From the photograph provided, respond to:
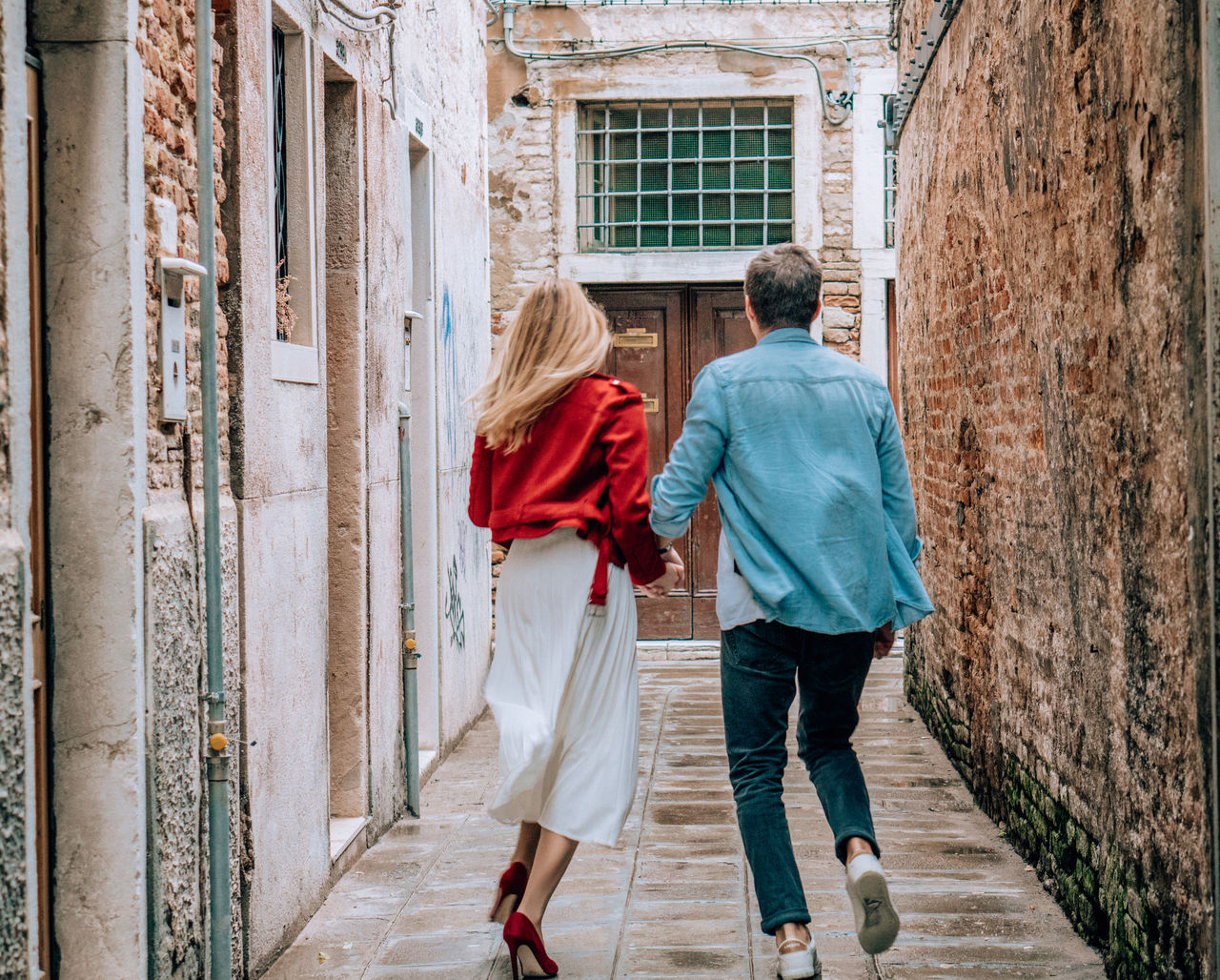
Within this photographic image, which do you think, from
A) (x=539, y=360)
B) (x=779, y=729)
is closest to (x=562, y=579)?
(x=539, y=360)

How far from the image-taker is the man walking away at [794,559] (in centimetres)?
375

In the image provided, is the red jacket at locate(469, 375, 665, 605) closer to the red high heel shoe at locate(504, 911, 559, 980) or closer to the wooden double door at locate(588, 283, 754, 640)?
the red high heel shoe at locate(504, 911, 559, 980)

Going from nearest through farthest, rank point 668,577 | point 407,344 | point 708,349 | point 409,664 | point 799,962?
1. point 799,962
2. point 668,577
3. point 409,664
4. point 407,344
5. point 708,349

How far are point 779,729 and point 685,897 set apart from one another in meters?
1.15

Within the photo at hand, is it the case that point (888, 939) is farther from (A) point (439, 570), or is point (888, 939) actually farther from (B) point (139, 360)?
(A) point (439, 570)

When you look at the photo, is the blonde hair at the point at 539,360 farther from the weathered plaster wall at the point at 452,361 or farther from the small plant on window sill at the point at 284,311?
the weathered plaster wall at the point at 452,361

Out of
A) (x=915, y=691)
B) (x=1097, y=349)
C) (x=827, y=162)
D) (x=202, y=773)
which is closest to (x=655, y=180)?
(x=827, y=162)

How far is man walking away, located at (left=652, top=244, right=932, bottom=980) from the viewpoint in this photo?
3752mm

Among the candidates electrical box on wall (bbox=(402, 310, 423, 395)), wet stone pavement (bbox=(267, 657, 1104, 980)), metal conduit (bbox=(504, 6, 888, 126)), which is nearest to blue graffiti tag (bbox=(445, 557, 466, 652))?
wet stone pavement (bbox=(267, 657, 1104, 980))

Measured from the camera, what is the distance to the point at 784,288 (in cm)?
395

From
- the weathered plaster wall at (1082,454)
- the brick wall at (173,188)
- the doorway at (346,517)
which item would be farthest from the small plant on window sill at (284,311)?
the weathered plaster wall at (1082,454)

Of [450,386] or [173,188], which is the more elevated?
[173,188]

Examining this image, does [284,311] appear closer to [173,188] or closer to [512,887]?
[173,188]

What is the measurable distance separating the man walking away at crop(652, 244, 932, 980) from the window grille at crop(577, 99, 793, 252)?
7292 millimetres
